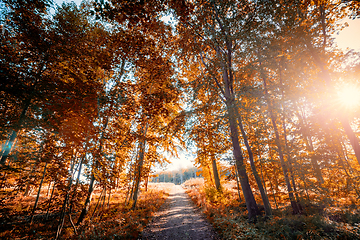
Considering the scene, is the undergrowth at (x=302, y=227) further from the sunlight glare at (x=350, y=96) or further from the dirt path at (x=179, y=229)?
the sunlight glare at (x=350, y=96)

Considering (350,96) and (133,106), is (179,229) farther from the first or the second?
(350,96)

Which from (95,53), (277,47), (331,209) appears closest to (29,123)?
(95,53)

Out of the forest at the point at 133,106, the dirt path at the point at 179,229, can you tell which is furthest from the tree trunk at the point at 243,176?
the dirt path at the point at 179,229

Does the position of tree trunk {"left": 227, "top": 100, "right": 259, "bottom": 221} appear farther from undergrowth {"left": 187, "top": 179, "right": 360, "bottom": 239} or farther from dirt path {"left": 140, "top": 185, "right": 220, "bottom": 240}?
dirt path {"left": 140, "top": 185, "right": 220, "bottom": 240}

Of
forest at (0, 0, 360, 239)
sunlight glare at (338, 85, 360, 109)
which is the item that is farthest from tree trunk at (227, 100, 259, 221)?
sunlight glare at (338, 85, 360, 109)

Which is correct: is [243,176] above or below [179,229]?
above

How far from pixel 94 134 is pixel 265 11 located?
9748 mm

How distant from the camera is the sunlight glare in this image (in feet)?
22.2

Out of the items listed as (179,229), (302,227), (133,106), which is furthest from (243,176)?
(133,106)

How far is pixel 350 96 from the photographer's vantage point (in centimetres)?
712

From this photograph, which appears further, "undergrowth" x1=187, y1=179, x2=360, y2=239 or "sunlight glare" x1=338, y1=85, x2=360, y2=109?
"sunlight glare" x1=338, y1=85, x2=360, y2=109

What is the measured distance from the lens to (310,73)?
8688 mm

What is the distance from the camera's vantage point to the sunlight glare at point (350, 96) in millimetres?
6770

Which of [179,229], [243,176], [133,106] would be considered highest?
[133,106]
